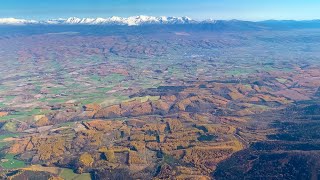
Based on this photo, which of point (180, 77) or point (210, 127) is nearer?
point (210, 127)

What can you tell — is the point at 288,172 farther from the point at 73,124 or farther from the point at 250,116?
the point at 73,124

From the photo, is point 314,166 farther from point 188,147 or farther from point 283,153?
point 188,147

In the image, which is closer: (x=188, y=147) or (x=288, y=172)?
(x=288, y=172)

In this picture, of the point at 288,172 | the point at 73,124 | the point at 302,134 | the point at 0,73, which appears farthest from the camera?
the point at 0,73

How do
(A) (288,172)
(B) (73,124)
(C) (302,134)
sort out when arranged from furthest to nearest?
(B) (73,124)
(C) (302,134)
(A) (288,172)

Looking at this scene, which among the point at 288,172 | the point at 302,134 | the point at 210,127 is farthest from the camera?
the point at 210,127

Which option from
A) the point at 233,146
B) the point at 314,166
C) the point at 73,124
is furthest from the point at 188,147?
the point at 73,124

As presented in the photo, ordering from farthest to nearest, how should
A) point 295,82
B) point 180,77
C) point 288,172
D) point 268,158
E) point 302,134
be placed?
point 180,77 → point 295,82 → point 302,134 → point 268,158 → point 288,172

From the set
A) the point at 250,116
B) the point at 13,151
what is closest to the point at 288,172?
the point at 250,116

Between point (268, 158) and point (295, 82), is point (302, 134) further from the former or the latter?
point (295, 82)
